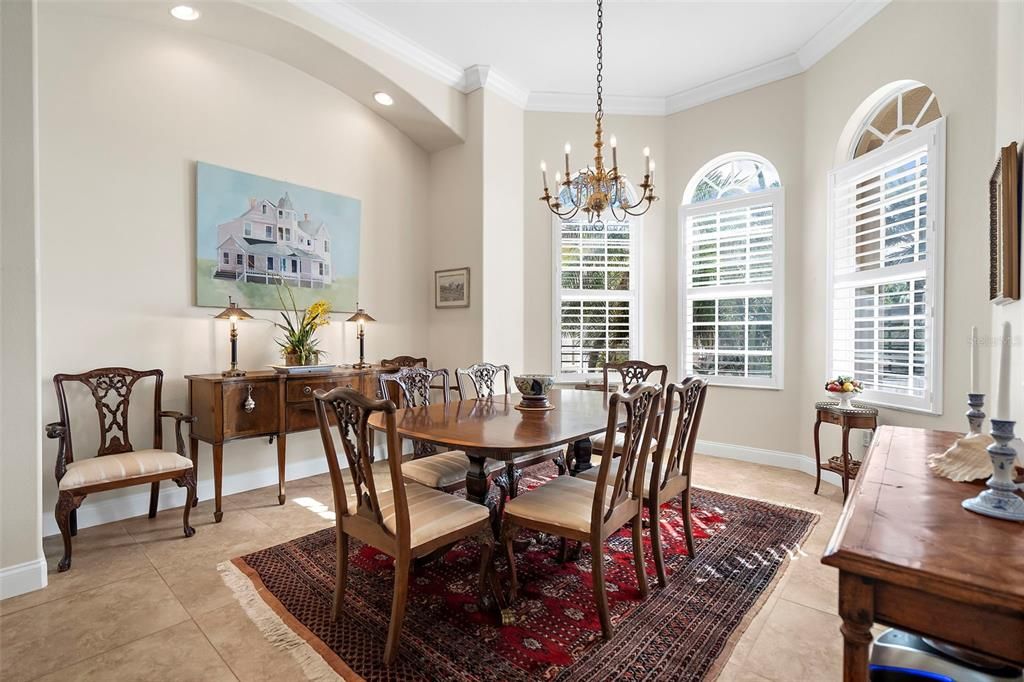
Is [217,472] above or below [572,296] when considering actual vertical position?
below

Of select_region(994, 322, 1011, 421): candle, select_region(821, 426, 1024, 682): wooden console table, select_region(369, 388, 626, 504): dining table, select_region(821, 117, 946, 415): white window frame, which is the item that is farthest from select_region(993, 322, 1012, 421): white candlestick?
select_region(821, 117, 946, 415): white window frame

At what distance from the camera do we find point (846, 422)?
3.31 meters

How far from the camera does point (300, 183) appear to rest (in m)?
3.98

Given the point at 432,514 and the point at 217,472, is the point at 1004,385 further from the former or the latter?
the point at 217,472

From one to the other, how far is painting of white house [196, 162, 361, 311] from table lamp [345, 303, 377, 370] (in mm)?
152

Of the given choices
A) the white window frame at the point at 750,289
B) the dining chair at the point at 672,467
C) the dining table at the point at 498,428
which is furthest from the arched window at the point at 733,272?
the dining chair at the point at 672,467

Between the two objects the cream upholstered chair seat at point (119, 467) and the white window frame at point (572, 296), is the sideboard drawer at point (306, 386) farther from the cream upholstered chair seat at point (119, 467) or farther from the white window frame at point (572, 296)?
the white window frame at point (572, 296)

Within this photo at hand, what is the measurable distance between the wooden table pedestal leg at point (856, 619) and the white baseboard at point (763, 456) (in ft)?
11.4

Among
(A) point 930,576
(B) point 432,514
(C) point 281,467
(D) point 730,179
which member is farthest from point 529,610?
(D) point 730,179

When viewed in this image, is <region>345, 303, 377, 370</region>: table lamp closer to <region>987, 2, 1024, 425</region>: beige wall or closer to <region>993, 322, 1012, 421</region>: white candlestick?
<region>993, 322, 1012, 421</region>: white candlestick

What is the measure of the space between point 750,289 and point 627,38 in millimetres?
2403

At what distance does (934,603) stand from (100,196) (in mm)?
4187

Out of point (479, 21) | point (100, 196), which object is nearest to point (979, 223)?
point (479, 21)

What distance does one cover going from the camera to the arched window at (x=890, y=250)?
3.02 metres
